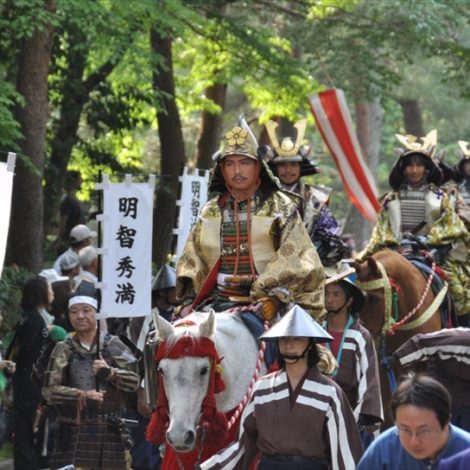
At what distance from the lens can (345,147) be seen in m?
20.9

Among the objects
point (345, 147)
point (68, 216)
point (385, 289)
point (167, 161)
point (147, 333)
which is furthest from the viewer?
point (167, 161)

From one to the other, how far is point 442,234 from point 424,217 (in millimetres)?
360

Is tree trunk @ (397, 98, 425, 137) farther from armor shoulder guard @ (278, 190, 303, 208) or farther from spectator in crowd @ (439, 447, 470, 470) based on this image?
spectator in crowd @ (439, 447, 470, 470)

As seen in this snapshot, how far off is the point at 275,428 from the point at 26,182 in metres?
9.86

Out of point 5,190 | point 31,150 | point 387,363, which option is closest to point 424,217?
point 387,363

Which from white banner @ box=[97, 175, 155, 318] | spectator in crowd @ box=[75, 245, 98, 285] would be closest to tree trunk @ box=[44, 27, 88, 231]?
spectator in crowd @ box=[75, 245, 98, 285]

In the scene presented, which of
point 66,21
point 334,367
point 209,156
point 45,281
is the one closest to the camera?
point 334,367

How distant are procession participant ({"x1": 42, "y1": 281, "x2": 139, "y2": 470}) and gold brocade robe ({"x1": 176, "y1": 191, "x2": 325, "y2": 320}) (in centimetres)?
80

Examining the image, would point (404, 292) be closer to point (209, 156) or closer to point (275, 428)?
point (275, 428)

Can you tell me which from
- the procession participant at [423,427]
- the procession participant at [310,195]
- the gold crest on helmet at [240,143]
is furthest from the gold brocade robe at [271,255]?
the procession participant at [423,427]

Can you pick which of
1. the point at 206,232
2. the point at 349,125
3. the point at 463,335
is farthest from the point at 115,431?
the point at 349,125

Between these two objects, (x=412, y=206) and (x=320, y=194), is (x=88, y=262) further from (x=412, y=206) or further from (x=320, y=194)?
(x=412, y=206)

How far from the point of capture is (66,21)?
16.4m

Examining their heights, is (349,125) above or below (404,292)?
above
